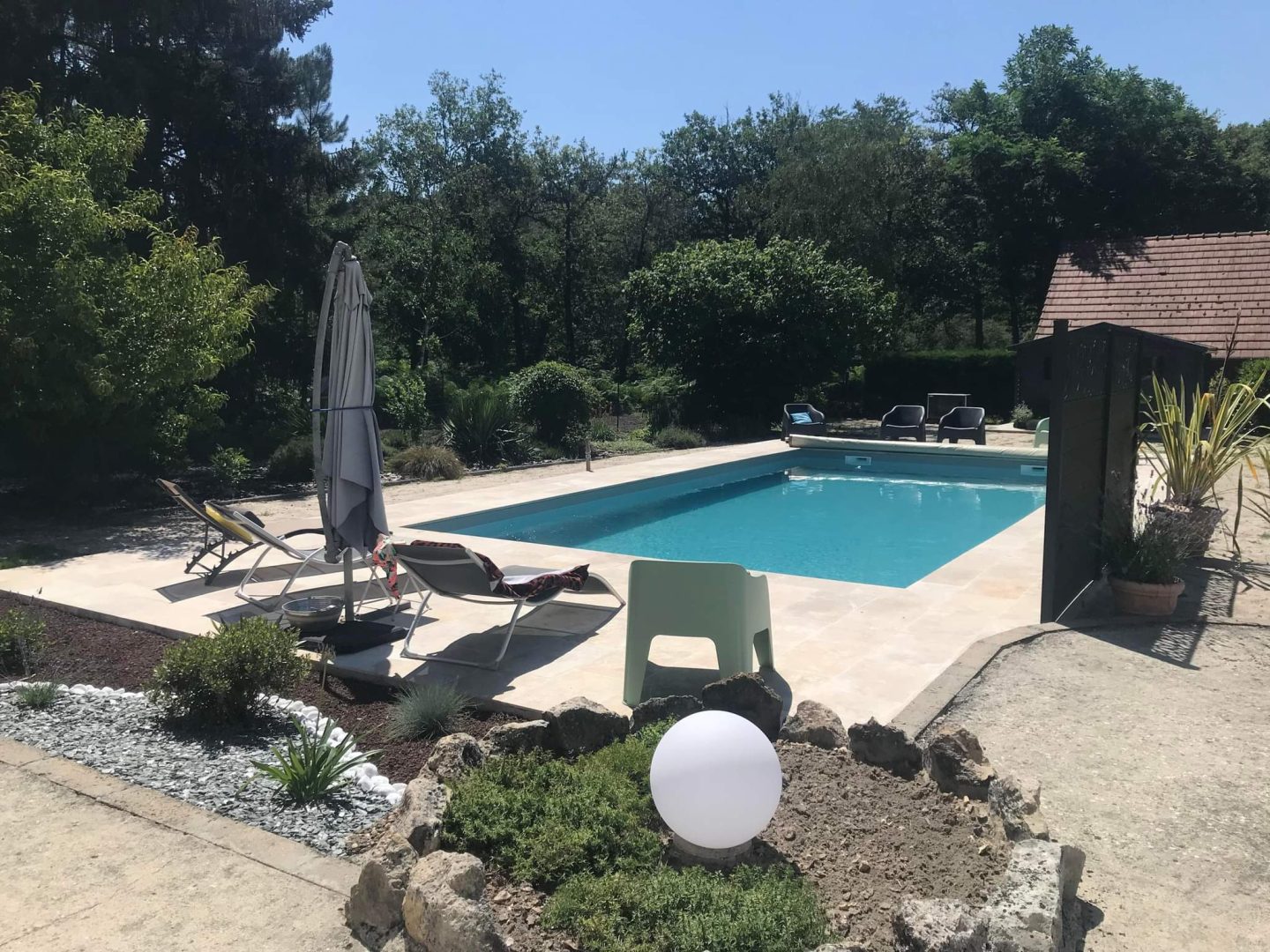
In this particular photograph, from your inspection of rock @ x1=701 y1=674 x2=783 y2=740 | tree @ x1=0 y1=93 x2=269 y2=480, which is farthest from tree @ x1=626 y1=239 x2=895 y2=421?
rock @ x1=701 y1=674 x2=783 y2=740

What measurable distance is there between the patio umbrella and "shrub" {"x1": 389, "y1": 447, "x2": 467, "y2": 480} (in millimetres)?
8153

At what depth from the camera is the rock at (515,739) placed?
142 inches

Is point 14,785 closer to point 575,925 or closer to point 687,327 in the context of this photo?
point 575,925

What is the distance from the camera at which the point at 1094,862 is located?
328 centimetres

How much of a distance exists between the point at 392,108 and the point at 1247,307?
95.9ft

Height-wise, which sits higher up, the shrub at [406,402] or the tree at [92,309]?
the tree at [92,309]

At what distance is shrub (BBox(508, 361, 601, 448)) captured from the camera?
1688cm

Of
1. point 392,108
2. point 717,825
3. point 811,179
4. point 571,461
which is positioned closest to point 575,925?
point 717,825

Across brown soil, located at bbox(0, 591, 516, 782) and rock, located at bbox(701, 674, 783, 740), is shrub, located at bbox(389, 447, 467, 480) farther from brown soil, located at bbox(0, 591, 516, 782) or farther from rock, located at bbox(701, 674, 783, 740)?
rock, located at bbox(701, 674, 783, 740)

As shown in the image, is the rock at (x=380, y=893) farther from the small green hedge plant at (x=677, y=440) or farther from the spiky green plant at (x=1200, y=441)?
the small green hedge plant at (x=677, y=440)

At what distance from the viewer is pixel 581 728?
3705mm

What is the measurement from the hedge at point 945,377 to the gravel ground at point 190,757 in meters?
21.2

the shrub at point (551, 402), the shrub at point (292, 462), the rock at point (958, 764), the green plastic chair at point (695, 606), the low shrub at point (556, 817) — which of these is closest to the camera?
the low shrub at point (556, 817)

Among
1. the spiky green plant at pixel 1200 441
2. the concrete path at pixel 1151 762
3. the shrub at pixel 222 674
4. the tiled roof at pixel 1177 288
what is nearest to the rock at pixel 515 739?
the shrub at pixel 222 674
